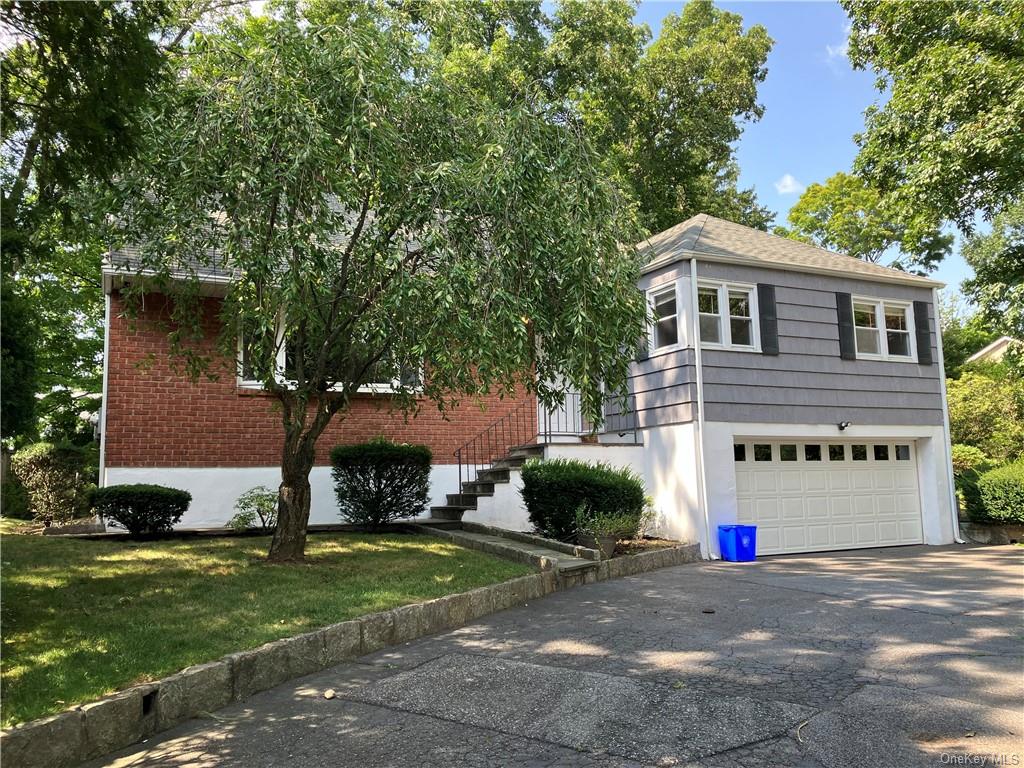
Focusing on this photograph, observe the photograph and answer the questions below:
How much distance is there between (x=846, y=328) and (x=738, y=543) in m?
5.08

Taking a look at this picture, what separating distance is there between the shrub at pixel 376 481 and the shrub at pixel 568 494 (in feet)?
6.02

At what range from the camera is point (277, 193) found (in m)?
6.39

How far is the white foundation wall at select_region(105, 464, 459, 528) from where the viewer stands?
11.1m

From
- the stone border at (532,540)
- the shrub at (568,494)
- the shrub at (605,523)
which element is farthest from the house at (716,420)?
the shrub at (605,523)

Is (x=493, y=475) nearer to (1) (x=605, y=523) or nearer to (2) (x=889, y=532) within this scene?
(1) (x=605, y=523)

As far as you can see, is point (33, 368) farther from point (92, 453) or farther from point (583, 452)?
point (583, 452)

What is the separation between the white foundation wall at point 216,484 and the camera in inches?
436

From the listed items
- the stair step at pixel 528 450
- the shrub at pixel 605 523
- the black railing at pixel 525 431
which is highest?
the black railing at pixel 525 431

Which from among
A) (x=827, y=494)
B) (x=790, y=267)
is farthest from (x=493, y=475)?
(x=790, y=267)

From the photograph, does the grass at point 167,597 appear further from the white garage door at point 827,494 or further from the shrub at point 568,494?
the white garage door at point 827,494

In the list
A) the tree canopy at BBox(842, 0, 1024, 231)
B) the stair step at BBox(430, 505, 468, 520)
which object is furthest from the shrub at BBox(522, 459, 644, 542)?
the tree canopy at BBox(842, 0, 1024, 231)

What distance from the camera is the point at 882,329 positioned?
46.8 ft

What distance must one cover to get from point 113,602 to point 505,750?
4003 millimetres

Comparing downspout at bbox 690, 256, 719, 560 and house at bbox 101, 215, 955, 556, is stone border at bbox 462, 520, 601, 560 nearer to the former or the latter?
house at bbox 101, 215, 955, 556
